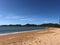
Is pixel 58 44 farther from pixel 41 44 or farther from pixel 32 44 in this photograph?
pixel 32 44

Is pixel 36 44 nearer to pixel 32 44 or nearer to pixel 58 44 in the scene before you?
pixel 32 44

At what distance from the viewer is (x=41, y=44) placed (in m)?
9.80

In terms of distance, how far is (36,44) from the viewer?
32.3 ft

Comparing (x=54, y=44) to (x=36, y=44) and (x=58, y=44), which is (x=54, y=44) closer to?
(x=58, y=44)

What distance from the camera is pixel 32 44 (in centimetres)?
980

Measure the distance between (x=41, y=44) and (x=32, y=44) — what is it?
735 mm

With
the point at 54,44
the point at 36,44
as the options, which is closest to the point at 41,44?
the point at 36,44

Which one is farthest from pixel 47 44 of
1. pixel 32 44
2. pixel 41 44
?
pixel 32 44

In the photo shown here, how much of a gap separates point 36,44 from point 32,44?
1.08ft

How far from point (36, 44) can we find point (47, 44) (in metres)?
0.90

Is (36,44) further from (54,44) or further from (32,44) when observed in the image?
(54,44)

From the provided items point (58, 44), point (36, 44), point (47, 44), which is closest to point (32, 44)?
point (36, 44)

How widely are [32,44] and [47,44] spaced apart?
48.1 inches

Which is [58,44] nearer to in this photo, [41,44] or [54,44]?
[54,44]
